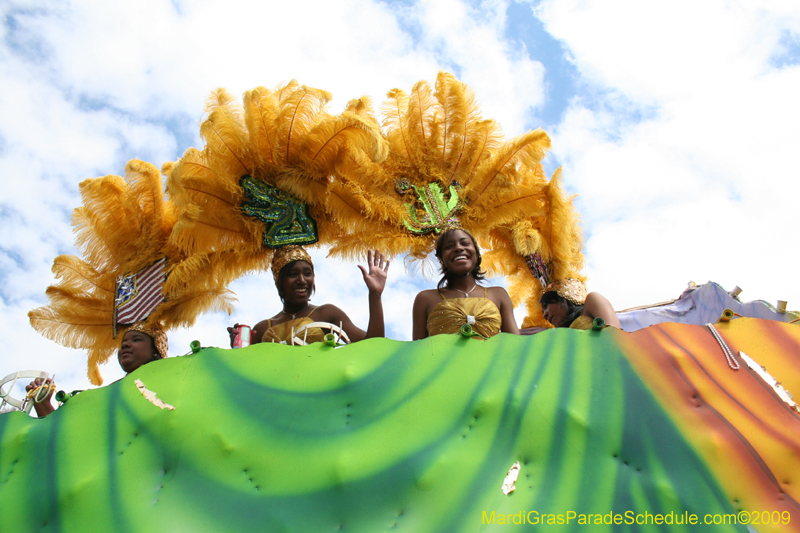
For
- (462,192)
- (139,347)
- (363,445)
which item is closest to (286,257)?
(139,347)

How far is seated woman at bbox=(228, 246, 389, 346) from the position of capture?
3748 millimetres

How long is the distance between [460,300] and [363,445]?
156 centimetres

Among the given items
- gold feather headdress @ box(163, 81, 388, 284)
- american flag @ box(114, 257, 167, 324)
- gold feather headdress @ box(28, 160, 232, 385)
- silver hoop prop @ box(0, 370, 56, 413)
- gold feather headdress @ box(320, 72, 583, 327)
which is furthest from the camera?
gold feather headdress @ box(28, 160, 232, 385)

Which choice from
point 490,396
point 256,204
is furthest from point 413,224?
point 490,396

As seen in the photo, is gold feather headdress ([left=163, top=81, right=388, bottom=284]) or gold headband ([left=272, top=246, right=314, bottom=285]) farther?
gold headband ([left=272, top=246, right=314, bottom=285])

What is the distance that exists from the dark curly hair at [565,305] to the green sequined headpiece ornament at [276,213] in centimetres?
168

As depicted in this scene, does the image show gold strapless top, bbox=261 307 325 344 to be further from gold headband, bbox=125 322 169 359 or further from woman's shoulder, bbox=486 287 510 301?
woman's shoulder, bbox=486 287 510 301

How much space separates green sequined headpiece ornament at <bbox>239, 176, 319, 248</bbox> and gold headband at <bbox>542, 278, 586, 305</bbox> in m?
1.72

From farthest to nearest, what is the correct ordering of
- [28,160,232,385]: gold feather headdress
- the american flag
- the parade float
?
[28,160,232,385]: gold feather headdress < the american flag < the parade float

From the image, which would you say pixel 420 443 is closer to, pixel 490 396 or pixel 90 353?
pixel 490 396

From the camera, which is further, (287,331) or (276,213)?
(276,213)

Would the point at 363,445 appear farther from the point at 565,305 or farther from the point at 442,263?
the point at 565,305

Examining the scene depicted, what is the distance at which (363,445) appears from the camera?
215cm

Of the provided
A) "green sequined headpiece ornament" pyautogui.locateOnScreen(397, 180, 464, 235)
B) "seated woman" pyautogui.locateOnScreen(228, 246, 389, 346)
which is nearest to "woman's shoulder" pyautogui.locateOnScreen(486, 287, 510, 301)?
"green sequined headpiece ornament" pyautogui.locateOnScreen(397, 180, 464, 235)
